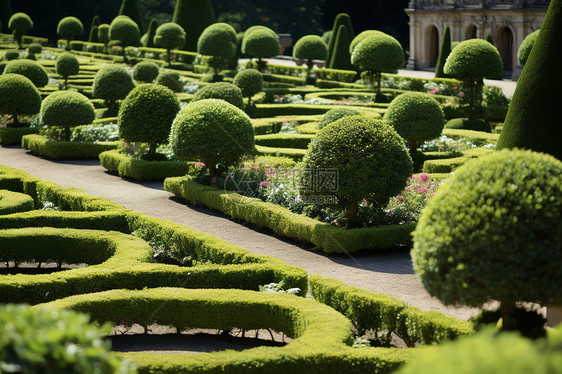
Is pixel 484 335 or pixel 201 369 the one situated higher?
pixel 484 335

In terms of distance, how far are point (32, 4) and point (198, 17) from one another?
77.2 feet

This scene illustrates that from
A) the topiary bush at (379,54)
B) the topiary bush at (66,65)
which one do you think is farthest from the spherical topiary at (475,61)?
the topiary bush at (66,65)

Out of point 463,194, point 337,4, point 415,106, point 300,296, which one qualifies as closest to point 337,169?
point 300,296

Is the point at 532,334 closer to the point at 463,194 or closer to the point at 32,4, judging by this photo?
the point at 463,194

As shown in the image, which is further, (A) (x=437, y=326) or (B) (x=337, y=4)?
(B) (x=337, y=4)

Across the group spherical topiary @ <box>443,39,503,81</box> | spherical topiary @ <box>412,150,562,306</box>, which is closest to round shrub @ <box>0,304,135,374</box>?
spherical topiary @ <box>412,150,562,306</box>

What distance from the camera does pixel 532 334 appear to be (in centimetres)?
640

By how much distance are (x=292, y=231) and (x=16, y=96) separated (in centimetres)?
1343

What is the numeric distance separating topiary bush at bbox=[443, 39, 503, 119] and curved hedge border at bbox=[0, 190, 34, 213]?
551 inches

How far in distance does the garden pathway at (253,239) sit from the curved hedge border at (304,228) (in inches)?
6.2

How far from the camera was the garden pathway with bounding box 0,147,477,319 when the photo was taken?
381 inches

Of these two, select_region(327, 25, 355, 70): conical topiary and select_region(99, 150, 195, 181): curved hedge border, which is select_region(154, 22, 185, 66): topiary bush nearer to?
select_region(327, 25, 355, 70): conical topiary

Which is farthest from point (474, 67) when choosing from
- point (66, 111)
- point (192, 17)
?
point (192, 17)

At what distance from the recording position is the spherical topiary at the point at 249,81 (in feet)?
83.3
